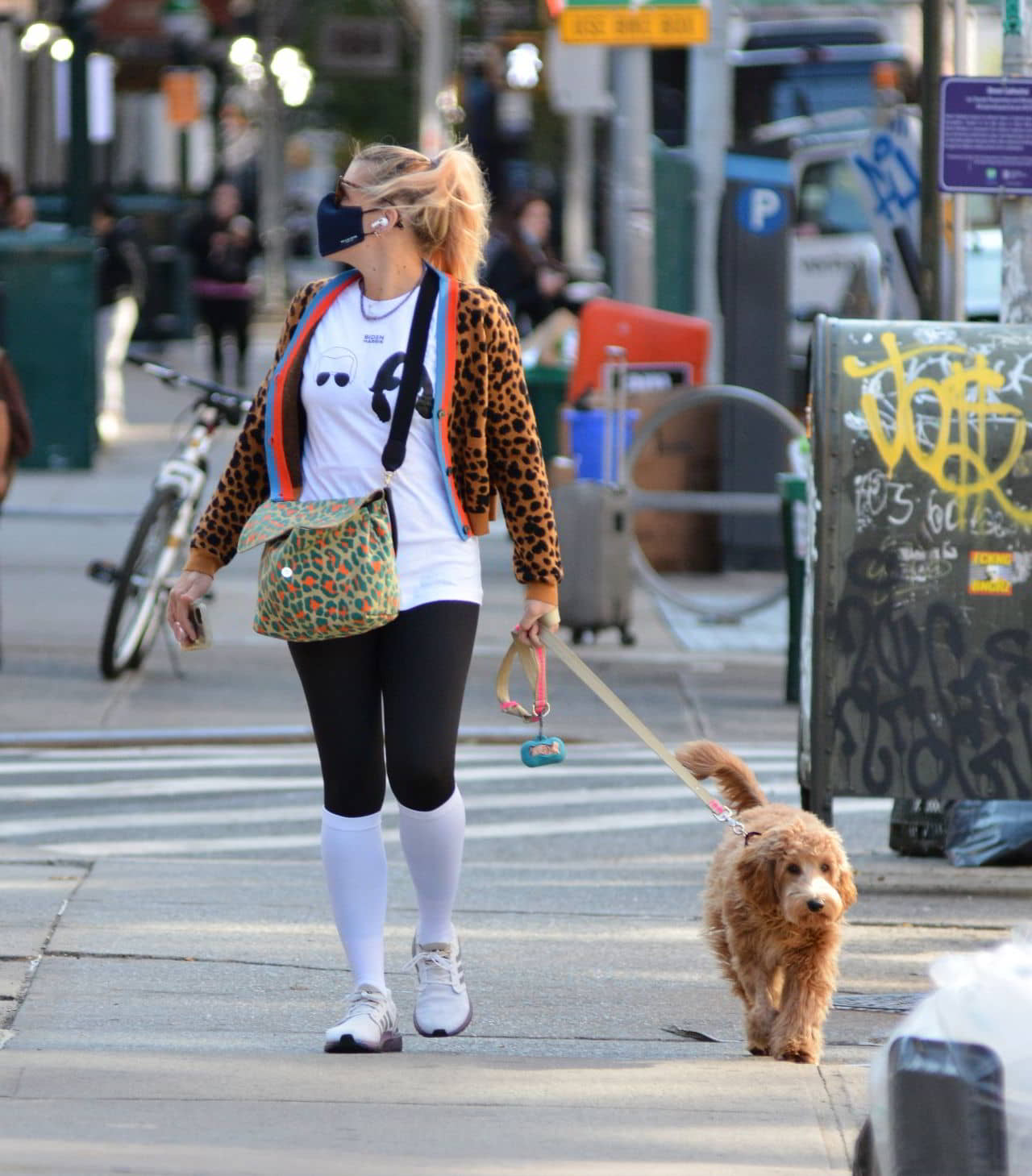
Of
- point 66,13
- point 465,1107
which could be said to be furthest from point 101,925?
point 66,13

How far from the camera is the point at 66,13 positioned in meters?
17.2

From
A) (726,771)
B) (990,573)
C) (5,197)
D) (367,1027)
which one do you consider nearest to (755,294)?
(5,197)

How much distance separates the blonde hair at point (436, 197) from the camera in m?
4.62

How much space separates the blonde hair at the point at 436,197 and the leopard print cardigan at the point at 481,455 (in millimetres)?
113

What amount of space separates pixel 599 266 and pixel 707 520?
82.1 ft

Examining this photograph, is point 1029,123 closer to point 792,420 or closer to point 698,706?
point 698,706

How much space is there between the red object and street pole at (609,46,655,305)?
2.50 meters

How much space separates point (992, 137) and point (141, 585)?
442cm

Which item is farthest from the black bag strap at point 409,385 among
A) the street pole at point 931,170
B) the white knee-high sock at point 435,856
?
the street pole at point 931,170

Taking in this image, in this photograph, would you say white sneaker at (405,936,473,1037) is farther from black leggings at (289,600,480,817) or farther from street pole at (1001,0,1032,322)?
street pole at (1001,0,1032,322)

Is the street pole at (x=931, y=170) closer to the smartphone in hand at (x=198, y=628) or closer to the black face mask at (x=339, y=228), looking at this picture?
the black face mask at (x=339, y=228)

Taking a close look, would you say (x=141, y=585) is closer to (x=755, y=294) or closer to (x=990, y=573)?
(x=990, y=573)

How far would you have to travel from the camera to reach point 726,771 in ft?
16.8

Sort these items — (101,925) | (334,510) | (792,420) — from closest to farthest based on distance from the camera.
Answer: (334,510), (101,925), (792,420)
